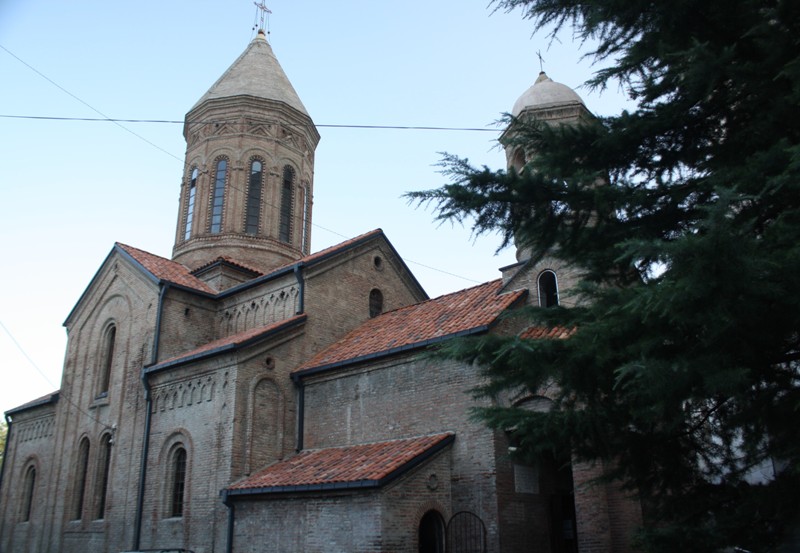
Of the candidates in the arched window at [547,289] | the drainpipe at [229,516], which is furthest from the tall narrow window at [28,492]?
the arched window at [547,289]

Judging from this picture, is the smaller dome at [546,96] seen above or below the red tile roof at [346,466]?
above

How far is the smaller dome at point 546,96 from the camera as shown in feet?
47.2

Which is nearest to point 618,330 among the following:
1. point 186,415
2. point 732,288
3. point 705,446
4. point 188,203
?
point 732,288

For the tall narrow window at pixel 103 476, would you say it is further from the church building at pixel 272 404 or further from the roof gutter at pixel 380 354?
the roof gutter at pixel 380 354

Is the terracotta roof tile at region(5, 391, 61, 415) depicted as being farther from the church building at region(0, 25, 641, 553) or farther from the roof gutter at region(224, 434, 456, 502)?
the roof gutter at region(224, 434, 456, 502)

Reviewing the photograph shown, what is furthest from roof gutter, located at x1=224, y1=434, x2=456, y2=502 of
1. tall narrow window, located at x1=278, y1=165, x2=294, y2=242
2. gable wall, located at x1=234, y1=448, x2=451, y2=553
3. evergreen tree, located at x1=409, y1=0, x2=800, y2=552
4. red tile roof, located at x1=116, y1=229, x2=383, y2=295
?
Result: tall narrow window, located at x1=278, y1=165, x2=294, y2=242

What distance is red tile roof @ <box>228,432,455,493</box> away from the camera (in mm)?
11625

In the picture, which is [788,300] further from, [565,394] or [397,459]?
[397,459]

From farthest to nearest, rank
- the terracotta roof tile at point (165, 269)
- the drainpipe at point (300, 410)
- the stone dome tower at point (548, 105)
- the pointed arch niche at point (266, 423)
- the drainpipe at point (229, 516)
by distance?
1. the terracotta roof tile at point (165, 269)
2. the drainpipe at point (300, 410)
3. the pointed arch niche at point (266, 423)
4. the stone dome tower at point (548, 105)
5. the drainpipe at point (229, 516)

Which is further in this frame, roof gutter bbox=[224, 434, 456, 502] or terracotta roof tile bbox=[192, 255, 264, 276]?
terracotta roof tile bbox=[192, 255, 264, 276]

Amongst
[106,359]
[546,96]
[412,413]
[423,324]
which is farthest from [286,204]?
[412,413]

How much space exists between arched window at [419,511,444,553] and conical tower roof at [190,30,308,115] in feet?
55.4

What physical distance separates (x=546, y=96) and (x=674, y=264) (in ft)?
36.3

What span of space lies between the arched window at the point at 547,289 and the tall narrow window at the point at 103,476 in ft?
39.1
